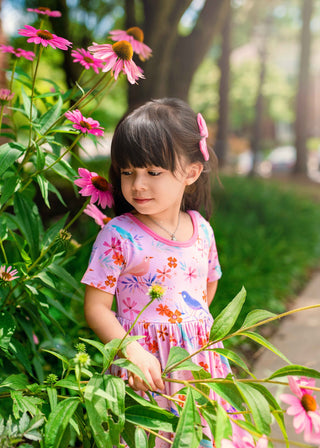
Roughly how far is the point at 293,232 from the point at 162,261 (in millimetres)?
4802

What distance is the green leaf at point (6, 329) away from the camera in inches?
55.1

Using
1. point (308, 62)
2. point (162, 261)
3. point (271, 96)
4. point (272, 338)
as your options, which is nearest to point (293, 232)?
point (272, 338)

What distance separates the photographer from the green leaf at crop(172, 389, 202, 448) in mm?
1082

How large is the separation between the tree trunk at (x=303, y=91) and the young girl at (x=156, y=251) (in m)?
13.3

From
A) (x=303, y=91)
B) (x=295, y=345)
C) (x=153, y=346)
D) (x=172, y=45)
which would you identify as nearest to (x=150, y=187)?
(x=153, y=346)

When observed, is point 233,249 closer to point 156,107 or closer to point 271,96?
point 156,107

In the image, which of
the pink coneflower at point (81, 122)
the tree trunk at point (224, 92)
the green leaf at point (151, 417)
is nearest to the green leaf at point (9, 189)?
the pink coneflower at point (81, 122)

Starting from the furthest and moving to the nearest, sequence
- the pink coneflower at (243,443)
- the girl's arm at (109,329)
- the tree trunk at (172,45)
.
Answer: the tree trunk at (172,45)
the girl's arm at (109,329)
the pink coneflower at (243,443)

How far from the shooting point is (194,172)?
1685 millimetres

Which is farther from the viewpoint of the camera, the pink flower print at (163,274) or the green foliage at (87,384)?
the pink flower print at (163,274)

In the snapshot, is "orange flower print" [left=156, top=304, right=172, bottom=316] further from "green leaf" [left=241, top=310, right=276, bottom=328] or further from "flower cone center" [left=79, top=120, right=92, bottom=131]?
"flower cone center" [left=79, top=120, right=92, bottom=131]

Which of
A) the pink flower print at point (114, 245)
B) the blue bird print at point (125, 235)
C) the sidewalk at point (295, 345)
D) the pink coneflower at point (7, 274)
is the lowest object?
the sidewalk at point (295, 345)

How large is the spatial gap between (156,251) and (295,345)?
2017 mm

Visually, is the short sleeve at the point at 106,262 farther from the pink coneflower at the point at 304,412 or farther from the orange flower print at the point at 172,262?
the pink coneflower at the point at 304,412
